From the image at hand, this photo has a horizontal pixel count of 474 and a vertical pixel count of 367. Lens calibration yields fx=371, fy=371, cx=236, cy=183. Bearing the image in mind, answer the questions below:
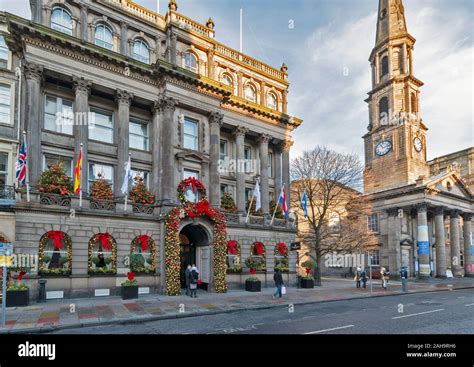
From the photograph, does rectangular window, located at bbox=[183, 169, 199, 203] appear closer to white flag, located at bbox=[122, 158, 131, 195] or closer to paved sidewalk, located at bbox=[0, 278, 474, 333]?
white flag, located at bbox=[122, 158, 131, 195]

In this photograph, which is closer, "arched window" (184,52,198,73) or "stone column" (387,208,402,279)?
"arched window" (184,52,198,73)

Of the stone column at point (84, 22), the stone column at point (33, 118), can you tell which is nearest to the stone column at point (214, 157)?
the stone column at point (84, 22)

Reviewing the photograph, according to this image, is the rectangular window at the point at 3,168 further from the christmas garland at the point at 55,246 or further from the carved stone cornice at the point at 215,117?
the carved stone cornice at the point at 215,117

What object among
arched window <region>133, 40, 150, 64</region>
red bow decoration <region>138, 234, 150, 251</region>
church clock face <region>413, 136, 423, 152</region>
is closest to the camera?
red bow decoration <region>138, 234, 150, 251</region>

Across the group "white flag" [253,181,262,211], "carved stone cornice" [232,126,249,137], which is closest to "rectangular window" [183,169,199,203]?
"white flag" [253,181,262,211]

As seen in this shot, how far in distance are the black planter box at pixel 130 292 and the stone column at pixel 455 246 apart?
48868 mm

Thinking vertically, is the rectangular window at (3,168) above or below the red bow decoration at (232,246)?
above

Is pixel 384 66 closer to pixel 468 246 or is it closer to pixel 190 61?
pixel 468 246

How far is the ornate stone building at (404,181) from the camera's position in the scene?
49.9 metres

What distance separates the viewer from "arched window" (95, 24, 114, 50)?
26.8m

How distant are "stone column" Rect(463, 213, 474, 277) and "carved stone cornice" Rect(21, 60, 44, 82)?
60.3 meters

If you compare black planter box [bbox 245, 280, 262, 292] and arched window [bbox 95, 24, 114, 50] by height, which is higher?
arched window [bbox 95, 24, 114, 50]

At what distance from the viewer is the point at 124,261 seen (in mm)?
24359

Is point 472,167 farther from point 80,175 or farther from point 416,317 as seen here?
point 80,175
